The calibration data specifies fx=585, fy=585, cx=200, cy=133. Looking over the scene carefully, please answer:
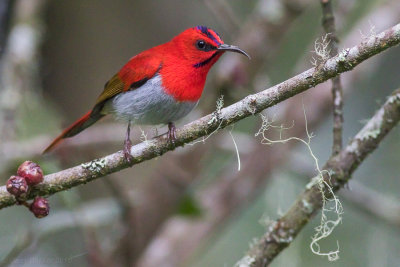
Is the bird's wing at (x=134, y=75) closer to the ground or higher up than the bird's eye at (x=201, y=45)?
higher up

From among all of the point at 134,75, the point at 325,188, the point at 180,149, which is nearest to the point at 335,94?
the point at 325,188

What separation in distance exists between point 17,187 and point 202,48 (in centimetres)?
178

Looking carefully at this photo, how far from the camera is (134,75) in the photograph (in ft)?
12.1

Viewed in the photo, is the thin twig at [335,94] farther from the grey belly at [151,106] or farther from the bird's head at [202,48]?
the grey belly at [151,106]

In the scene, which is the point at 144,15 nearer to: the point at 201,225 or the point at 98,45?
the point at 98,45

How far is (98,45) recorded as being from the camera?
241 inches

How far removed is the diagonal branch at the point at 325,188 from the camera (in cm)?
278

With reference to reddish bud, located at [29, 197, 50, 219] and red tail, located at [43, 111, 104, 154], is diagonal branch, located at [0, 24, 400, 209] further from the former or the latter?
red tail, located at [43, 111, 104, 154]

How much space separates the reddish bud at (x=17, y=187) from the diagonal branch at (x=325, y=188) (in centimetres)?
111

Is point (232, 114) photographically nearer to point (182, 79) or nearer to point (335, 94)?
point (335, 94)

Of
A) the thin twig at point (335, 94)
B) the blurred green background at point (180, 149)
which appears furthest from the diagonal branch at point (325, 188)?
the blurred green background at point (180, 149)

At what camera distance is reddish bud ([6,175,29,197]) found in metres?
2.29

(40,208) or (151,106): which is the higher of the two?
(40,208)

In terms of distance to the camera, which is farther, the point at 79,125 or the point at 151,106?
the point at 79,125
